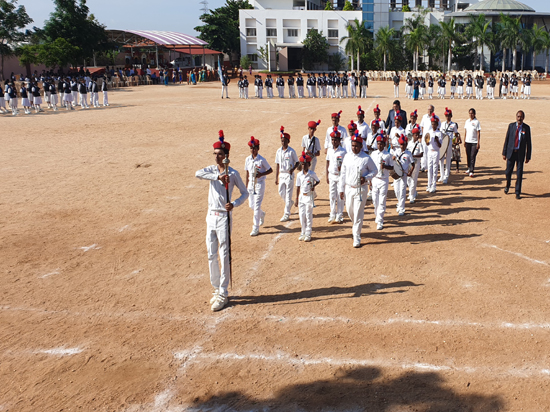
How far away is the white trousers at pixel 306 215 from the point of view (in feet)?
32.2

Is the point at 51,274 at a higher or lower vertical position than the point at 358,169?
lower

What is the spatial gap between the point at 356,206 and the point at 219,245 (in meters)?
3.11

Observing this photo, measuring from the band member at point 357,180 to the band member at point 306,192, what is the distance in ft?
2.14

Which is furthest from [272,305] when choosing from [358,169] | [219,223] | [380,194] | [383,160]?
[383,160]

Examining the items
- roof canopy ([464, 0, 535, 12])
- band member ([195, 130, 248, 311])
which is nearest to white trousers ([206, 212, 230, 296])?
band member ([195, 130, 248, 311])

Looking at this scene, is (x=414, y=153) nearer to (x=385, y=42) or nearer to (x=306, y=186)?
(x=306, y=186)

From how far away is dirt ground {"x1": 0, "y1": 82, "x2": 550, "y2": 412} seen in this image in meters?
5.58

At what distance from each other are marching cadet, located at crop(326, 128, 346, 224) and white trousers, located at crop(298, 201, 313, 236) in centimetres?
111

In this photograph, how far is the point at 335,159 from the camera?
10812 millimetres

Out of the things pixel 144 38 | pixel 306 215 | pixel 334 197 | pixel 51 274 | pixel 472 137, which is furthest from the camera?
pixel 144 38

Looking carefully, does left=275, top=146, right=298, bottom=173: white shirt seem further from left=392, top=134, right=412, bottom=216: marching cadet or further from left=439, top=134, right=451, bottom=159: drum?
left=439, top=134, right=451, bottom=159: drum

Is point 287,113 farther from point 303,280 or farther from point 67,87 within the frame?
point 303,280

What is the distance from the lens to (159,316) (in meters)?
7.26

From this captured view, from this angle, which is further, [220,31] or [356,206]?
[220,31]
